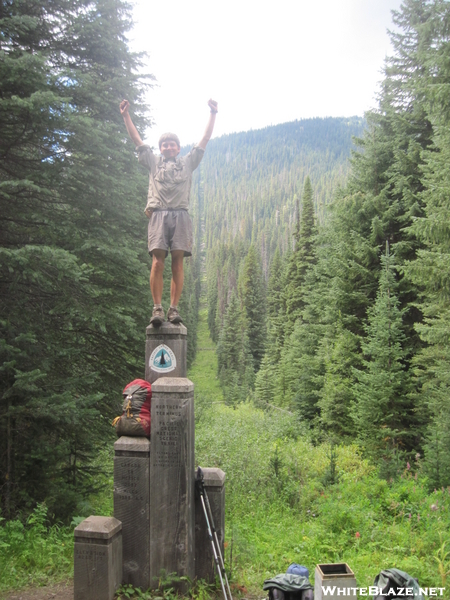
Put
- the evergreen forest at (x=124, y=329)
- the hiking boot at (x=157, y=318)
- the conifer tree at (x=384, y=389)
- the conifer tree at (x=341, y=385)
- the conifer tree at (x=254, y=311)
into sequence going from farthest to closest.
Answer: the conifer tree at (x=254, y=311), the conifer tree at (x=341, y=385), the conifer tree at (x=384, y=389), the evergreen forest at (x=124, y=329), the hiking boot at (x=157, y=318)

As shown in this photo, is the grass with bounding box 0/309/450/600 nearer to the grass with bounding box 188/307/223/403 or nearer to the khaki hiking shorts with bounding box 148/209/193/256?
the khaki hiking shorts with bounding box 148/209/193/256

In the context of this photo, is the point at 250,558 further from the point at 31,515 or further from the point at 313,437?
the point at 313,437

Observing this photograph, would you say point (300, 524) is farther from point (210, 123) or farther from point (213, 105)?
point (213, 105)

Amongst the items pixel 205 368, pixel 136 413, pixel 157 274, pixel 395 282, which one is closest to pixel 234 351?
pixel 205 368

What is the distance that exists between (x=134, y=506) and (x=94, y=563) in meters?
0.67

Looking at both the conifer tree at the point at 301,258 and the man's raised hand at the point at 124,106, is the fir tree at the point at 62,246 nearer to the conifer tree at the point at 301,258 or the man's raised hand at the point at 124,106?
the man's raised hand at the point at 124,106

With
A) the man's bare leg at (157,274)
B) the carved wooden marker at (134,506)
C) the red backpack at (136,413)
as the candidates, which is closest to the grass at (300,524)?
the carved wooden marker at (134,506)

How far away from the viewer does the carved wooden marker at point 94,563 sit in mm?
4355

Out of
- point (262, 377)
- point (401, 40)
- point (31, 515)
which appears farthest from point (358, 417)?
point (262, 377)

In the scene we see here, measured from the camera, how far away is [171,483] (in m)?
4.79

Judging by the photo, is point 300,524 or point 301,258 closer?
point 300,524

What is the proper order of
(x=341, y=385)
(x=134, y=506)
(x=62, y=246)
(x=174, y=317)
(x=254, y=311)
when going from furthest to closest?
(x=254, y=311)
(x=341, y=385)
(x=62, y=246)
(x=174, y=317)
(x=134, y=506)

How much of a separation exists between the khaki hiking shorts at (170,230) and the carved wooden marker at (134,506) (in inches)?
103

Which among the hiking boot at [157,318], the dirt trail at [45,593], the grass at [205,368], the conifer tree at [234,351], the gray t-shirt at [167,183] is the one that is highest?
the gray t-shirt at [167,183]
